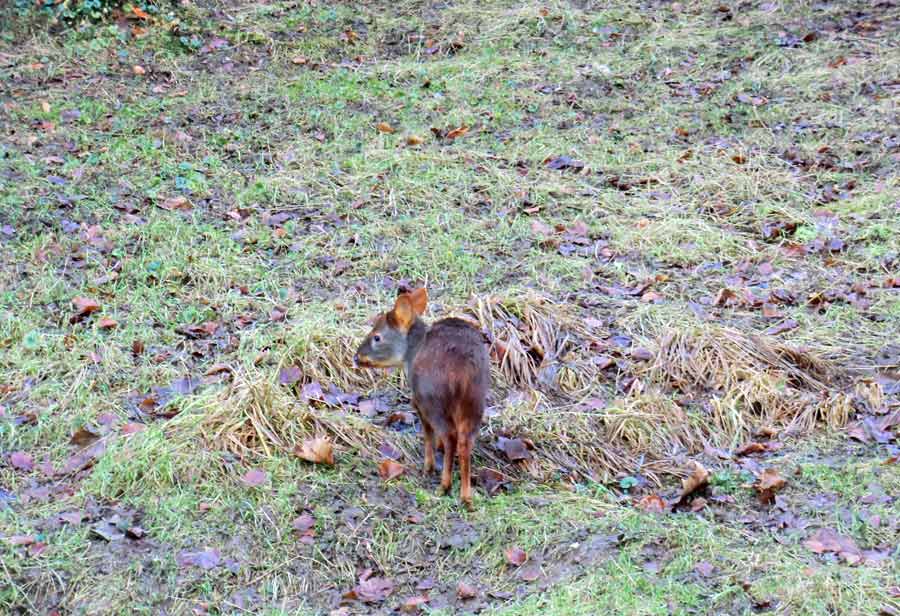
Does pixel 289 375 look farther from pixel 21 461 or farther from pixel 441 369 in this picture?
pixel 21 461

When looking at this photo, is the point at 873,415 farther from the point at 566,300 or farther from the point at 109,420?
the point at 109,420

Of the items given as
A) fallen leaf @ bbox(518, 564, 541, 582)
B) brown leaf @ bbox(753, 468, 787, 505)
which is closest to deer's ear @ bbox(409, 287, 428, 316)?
fallen leaf @ bbox(518, 564, 541, 582)

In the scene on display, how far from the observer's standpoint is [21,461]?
5.94 metres

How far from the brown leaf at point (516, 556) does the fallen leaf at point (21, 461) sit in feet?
8.97

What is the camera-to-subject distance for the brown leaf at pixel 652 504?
562 cm

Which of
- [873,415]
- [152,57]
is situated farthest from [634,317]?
[152,57]

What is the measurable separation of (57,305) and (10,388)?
1.09m

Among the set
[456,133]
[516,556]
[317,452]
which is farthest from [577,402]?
[456,133]

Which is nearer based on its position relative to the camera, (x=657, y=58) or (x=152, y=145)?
(x=152, y=145)

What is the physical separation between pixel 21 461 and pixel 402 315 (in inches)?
90.1

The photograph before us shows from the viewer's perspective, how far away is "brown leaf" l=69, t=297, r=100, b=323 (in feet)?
24.2

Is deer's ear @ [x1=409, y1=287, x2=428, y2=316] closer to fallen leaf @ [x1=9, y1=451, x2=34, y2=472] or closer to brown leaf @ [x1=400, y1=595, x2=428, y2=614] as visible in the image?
brown leaf @ [x1=400, y1=595, x2=428, y2=614]

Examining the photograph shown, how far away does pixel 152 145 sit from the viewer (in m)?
10.1

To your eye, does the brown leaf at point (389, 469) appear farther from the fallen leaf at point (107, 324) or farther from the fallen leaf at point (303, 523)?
the fallen leaf at point (107, 324)
